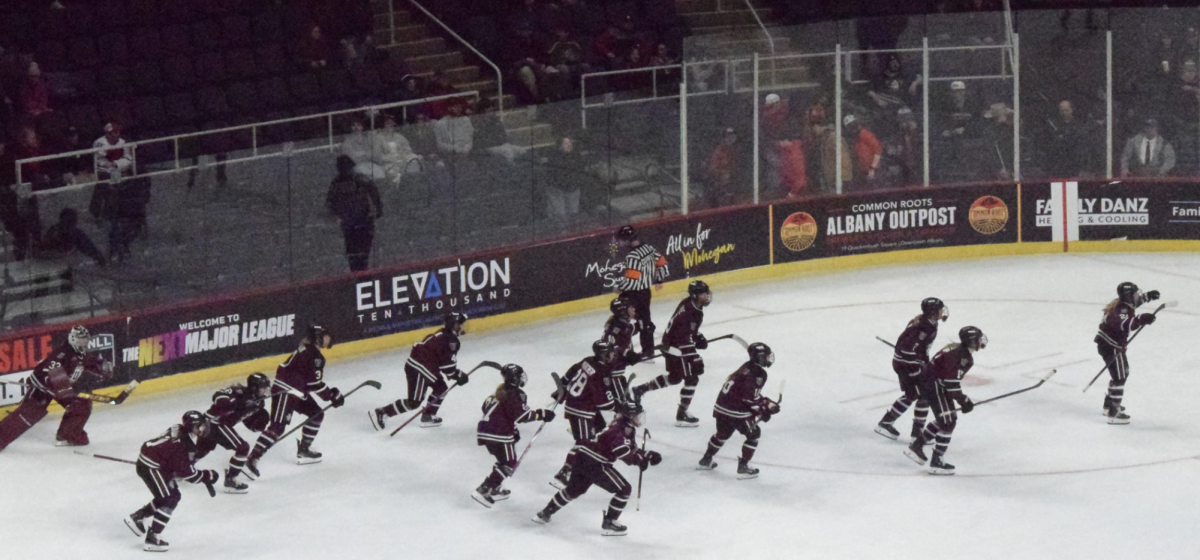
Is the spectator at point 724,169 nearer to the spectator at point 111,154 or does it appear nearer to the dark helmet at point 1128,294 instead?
the spectator at point 111,154

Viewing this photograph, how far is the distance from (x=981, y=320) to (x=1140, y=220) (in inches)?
180

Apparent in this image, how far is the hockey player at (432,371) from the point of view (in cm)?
1548

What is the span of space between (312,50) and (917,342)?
422 inches

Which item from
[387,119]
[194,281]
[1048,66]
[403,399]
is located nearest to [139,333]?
[194,281]

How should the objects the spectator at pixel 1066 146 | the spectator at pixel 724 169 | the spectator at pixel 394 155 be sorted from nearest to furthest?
the spectator at pixel 394 155 < the spectator at pixel 724 169 < the spectator at pixel 1066 146

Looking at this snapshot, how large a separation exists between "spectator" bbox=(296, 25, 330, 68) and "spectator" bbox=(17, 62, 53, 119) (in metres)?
3.65

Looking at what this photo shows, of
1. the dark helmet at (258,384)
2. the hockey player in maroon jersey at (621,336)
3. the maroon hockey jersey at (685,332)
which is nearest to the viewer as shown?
the dark helmet at (258,384)

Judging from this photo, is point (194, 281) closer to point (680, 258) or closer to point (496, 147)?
point (496, 147)

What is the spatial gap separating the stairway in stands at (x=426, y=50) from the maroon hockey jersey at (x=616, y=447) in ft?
38.2

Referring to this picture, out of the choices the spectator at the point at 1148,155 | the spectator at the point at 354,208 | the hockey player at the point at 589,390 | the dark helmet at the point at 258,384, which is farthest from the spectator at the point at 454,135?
the spectator at the point at 1148,155

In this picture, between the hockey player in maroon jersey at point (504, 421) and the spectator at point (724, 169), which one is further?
the spectator at point (724, 169)

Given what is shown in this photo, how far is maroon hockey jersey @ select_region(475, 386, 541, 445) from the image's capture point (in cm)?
1326

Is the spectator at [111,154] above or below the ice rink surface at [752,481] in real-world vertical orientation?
above

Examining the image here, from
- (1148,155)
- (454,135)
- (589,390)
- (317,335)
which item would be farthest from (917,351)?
(1148,155)
